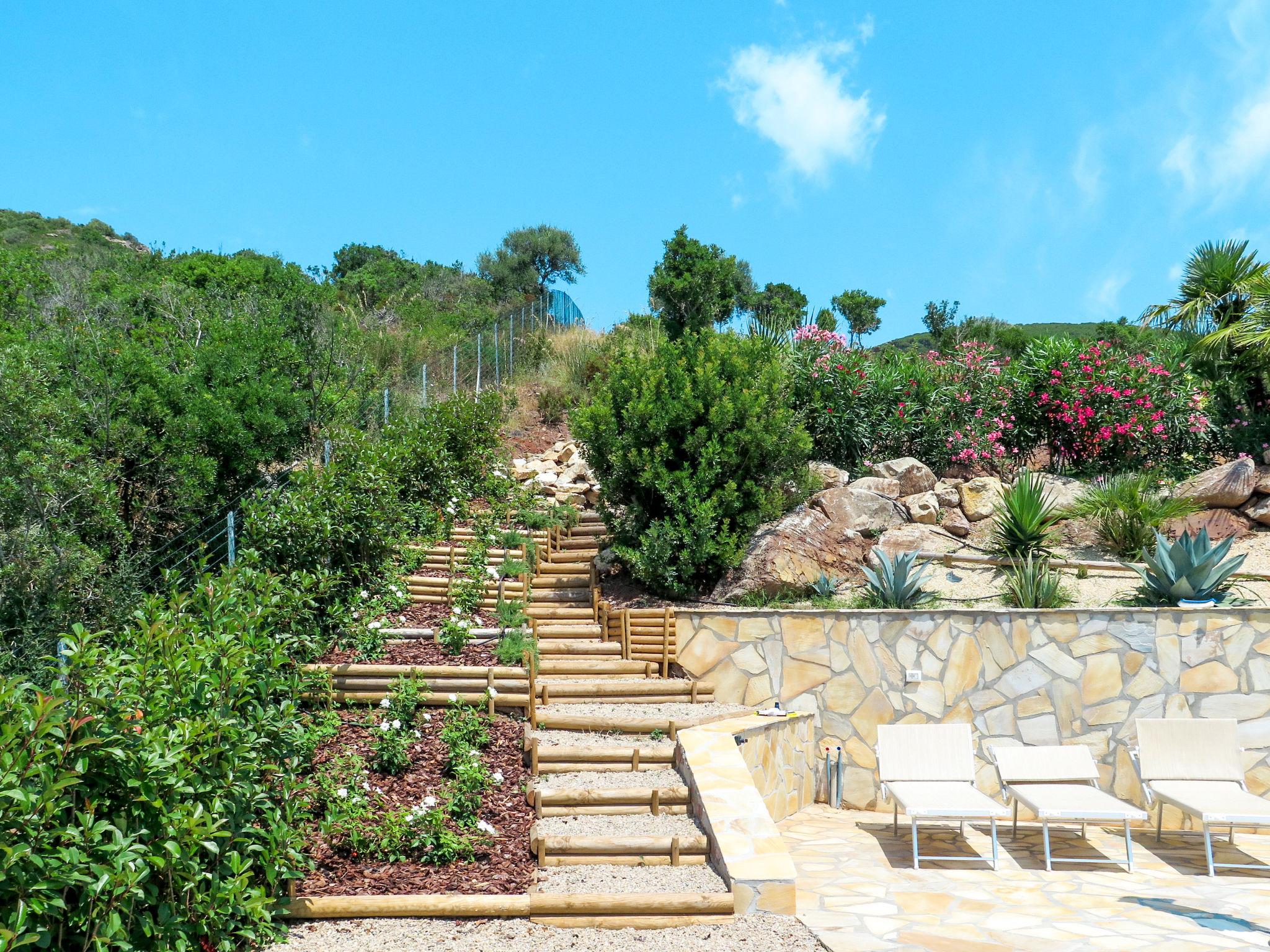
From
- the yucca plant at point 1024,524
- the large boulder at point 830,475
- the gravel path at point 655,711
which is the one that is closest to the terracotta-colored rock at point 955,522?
the yucca plant at point 1024,524

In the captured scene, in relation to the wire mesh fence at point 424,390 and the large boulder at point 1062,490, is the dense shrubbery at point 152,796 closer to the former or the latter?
the wire mesh fence at point 424,390

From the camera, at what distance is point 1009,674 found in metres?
9.12

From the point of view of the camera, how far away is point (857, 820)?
332 inches

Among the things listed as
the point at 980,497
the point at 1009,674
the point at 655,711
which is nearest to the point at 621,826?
the point at 655,711

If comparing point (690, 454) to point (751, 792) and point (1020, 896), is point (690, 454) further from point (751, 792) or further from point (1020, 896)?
point (1020, 896)

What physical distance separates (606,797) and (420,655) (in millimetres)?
2705

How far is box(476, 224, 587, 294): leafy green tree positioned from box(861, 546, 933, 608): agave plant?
971 inches

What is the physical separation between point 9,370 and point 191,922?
7075 millimetres

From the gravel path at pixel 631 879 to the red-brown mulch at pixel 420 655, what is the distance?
2.91 meters

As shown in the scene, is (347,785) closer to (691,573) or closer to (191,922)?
(191,922)

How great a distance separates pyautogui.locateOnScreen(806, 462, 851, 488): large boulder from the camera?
1267 cm

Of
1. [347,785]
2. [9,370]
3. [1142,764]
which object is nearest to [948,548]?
[1142,764]

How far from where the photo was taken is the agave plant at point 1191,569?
30.2 feet

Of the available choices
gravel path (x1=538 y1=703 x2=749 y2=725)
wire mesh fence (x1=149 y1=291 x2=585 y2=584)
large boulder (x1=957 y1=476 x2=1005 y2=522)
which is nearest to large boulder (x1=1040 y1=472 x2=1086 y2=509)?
large boulder (x1=957 y1=476 x2=1005 y2=522)
